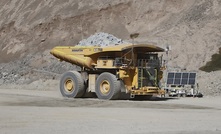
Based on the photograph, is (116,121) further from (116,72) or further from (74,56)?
(74,56)

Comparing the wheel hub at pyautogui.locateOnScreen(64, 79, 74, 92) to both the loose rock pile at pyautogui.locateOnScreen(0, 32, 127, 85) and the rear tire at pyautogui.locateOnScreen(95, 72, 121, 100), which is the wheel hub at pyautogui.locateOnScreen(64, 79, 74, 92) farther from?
the loose rock pile at pyautogui.locateOnScreen(0, 32, 127, 85)

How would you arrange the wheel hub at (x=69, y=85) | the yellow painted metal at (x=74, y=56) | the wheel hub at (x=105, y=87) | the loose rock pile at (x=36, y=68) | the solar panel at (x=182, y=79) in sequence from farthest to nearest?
1. the loose rock pile at (x=36, y=68)
2. the solar panel at (x=182, y=79)
3. the wheel hub at (x=69, y=85)
4. the yellow painted metal at (x=74, y=56)
5. the wheel hub at (x=105, y=87)

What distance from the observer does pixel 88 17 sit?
64312 millimetres

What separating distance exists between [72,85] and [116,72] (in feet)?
11.5

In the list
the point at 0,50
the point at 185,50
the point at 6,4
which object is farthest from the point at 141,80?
the point at 6,4

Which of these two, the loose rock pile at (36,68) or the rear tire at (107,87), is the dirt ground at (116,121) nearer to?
the rear tire at (107,87)

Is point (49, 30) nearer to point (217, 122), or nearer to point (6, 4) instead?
point (6, 4)

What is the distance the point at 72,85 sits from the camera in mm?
32375

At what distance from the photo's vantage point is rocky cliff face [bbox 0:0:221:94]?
49344mm

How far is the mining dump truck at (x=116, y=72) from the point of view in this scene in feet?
98.1

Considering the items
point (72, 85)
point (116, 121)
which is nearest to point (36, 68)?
point (72, 85)

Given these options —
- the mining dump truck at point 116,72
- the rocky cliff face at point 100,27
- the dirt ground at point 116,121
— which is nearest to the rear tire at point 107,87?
the mining dump truck at point 116,72

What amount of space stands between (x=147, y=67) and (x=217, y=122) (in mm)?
11923

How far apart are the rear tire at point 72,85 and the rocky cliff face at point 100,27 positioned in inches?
438
